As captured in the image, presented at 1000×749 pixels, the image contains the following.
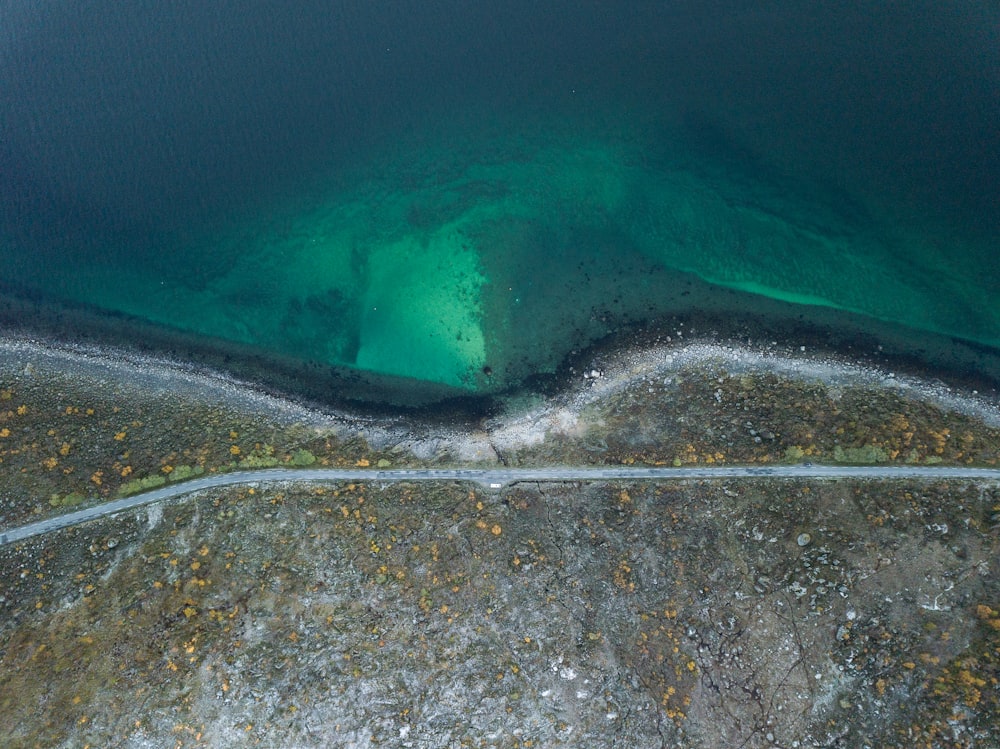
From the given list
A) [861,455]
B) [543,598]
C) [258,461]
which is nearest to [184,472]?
[258,461]

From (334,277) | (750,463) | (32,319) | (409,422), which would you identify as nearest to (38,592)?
(32,319)

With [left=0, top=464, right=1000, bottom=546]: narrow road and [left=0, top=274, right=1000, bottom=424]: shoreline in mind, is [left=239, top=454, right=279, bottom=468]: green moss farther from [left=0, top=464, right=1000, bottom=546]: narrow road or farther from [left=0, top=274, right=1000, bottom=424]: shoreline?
[left=0, top=274, right=1000, bottom=424]: shoreline

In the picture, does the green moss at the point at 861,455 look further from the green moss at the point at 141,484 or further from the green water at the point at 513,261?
the green moss at the point at 141,484

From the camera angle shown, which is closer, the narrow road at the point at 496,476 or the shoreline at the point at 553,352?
the narrow road at the point at 496,476

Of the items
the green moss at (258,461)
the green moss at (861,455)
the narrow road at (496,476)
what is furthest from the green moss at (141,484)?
the green moss at (861,455)

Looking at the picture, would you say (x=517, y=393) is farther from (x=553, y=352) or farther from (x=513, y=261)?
(x=513, y=261)

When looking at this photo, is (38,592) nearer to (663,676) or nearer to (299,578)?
(299,578)
